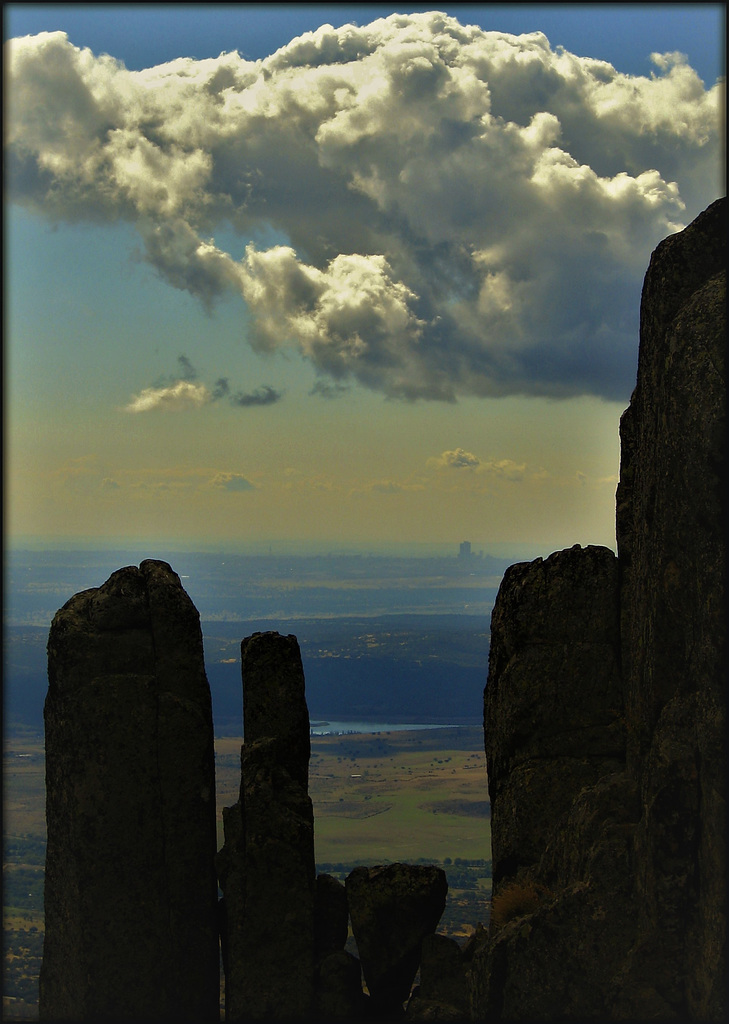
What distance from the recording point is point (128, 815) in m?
28.4

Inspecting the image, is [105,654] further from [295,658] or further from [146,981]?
[146,981]

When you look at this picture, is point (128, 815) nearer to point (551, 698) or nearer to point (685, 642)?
point (551, 698)

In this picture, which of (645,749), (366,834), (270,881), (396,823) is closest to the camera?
(645,749)

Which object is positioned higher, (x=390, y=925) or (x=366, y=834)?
(x=390, y=925)

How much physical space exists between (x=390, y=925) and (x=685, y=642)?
1272cm

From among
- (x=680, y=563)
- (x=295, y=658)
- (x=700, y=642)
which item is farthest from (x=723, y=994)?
(x=295, y=658)

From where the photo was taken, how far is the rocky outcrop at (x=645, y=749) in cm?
2048

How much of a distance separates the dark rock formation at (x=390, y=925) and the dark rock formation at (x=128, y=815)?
13.0 ft

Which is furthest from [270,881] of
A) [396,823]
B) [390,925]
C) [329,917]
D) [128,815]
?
[396,823]

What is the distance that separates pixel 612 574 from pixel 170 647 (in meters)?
11.9

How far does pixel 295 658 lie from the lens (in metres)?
30.3

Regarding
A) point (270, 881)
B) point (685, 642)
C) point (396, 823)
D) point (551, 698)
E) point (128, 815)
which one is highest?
point (685, 642)

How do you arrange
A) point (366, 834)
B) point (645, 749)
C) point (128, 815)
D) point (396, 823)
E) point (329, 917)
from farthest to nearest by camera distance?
point (396, 823) → point (366, 834) → point (329, 917) → point (128, 815) → point (645, 749)

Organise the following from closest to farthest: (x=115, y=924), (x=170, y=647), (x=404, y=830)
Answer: (x=115, y=924)
(x=170, y=647)
(x=404, y=830)
